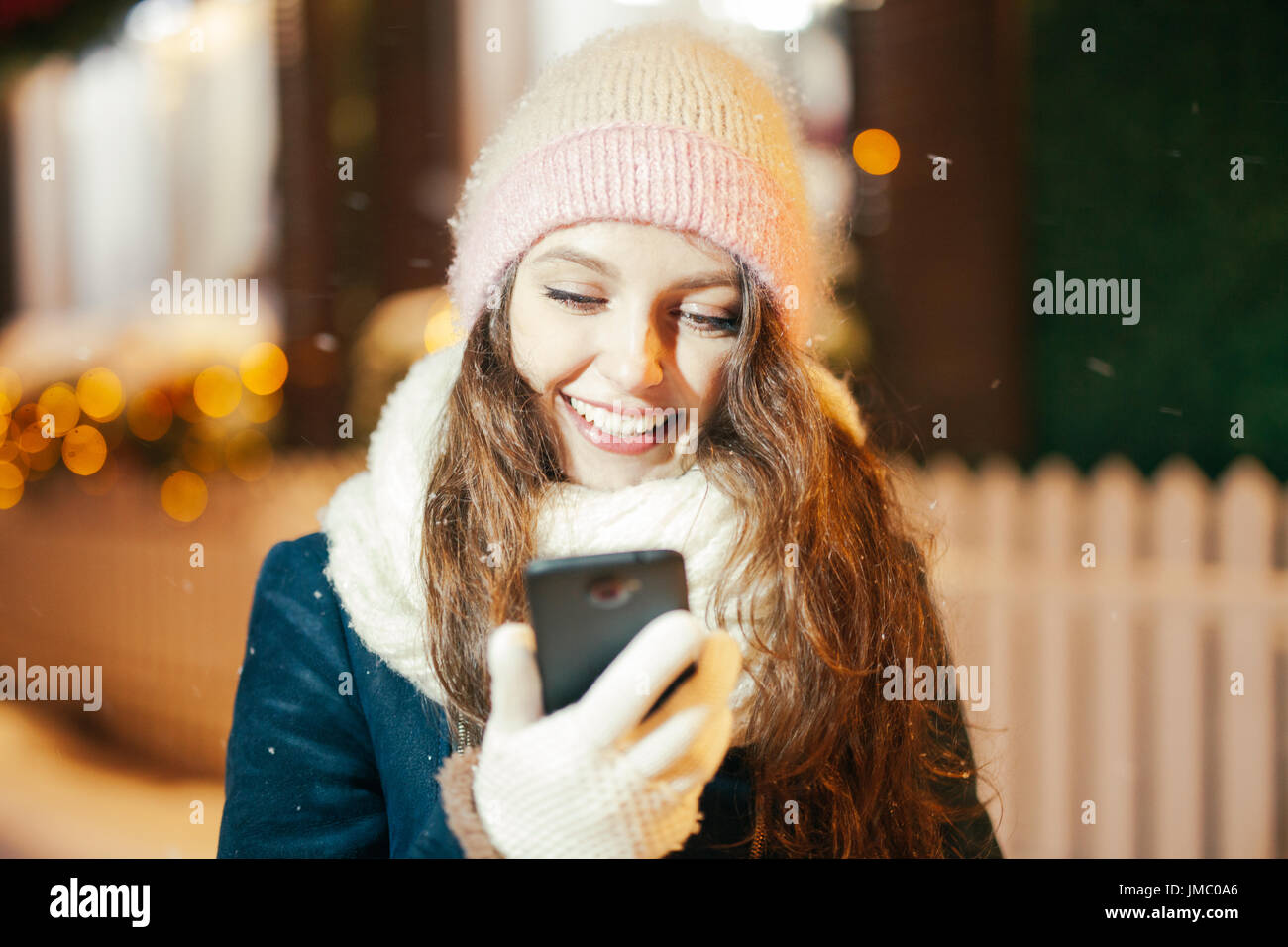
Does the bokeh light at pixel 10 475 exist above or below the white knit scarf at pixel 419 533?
above

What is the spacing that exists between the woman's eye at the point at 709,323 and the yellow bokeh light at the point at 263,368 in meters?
1.58

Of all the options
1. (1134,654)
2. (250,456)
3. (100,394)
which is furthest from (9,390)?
(1134,654)

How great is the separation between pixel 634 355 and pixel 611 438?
4.3 inches

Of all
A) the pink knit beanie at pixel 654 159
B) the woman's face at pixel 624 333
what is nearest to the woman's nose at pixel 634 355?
the woman's face at pixel 624 333

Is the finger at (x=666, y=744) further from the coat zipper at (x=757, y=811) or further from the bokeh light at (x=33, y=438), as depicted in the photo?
the bokeh light at (x=33, y=438)

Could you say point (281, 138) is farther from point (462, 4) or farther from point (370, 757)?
point (370, 757)

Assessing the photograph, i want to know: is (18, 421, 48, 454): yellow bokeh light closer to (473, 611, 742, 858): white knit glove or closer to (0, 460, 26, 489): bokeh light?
(0, 460, 26, 489): bokeh light

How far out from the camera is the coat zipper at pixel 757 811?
858mm

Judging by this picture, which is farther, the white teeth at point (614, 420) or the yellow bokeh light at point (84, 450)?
the yellow bokeh light at point (84, 450)

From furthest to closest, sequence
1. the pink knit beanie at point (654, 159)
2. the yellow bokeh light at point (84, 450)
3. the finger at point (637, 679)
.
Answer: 1. the yellow bokeh light at point (84, 450)
2. the pink knit beanie at point (654, 159)
3. the finger at point (637, 679)

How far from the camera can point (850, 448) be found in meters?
1.00

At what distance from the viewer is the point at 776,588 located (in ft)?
2.98

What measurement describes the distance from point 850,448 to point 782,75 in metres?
0.44
